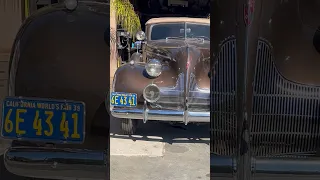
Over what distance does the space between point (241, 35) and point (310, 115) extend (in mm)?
413

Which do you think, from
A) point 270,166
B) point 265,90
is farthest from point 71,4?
point 270,166

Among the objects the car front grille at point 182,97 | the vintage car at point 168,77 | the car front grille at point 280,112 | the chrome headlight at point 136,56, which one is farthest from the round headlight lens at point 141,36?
the car front grille at point 280,112

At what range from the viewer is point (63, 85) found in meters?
1.47

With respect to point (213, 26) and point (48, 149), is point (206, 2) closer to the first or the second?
point (213, 26)

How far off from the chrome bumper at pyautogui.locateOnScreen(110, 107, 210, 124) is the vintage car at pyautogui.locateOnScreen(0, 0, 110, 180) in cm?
7

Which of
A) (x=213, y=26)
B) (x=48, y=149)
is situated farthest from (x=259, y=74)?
(x=48, y=149)

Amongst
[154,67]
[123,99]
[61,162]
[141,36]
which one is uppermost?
[141,36]

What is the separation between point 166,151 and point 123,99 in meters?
0.28

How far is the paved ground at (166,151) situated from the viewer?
1.39 meters

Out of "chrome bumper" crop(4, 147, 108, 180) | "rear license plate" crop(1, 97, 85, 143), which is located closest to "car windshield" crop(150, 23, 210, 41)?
"rear license plate" crop(1, 97, 85, 143)

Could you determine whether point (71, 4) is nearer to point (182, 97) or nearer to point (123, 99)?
point (123, 99)

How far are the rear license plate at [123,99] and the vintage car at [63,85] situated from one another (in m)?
0.04

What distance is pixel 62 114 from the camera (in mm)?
1447

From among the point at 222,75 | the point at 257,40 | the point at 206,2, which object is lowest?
the point at 222,75
